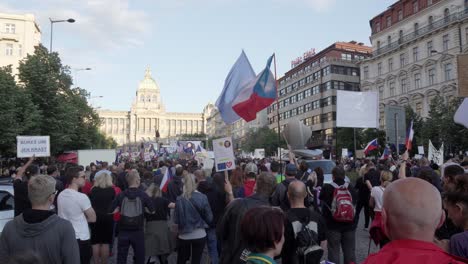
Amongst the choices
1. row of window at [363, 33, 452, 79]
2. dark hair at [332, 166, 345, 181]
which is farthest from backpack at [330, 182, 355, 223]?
row of window at [363, 33, 452, 79]

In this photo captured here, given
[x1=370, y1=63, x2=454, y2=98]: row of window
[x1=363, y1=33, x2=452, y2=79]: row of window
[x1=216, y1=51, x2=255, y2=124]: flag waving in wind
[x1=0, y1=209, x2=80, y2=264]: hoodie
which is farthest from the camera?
[x1=363, y1=33, x2=452, y2=79]: row of window

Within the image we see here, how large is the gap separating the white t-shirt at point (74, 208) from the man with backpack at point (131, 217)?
2.78 feet

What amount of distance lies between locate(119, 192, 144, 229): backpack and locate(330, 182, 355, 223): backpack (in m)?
3.02

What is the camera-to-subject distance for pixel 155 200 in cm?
722

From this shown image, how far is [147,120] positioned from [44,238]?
16928cm

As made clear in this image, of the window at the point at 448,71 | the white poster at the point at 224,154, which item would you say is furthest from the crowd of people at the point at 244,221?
the window at the point at 448,71

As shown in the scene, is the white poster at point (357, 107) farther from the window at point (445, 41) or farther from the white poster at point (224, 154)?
the window at point (445, 41)

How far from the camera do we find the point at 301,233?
4.08 metres

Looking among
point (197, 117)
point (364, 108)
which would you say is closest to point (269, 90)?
point (364, 108)

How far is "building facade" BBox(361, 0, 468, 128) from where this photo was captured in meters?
45.2

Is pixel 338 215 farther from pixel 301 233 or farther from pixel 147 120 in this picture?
pixel 147 120

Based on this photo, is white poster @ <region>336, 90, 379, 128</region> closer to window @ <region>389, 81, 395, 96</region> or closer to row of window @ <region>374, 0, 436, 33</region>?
row of window @ <region>374, 0, 436, 33</region>

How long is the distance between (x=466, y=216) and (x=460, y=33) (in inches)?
1887

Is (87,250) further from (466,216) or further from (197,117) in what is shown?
(197,117)
